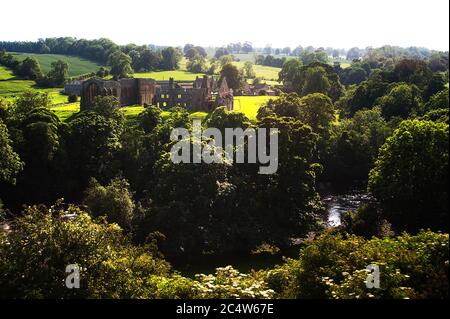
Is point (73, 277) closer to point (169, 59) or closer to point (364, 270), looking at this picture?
point (364, 270)

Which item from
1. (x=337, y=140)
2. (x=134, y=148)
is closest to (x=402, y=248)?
(x=134, y=148)

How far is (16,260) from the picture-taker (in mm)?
19406

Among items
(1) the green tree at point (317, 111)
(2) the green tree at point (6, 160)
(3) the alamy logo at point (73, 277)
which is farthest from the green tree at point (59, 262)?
(1) the green tree at point (317, 111)

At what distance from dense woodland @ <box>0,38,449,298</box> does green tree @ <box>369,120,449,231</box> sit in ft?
0.32

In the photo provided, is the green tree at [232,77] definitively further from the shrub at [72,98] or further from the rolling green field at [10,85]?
the rolling green field at [10,85]

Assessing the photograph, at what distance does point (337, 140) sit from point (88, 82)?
42.6 metres

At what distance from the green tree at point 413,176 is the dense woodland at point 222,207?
99 mm

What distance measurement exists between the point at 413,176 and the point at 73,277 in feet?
71.6

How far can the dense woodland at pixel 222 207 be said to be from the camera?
18969 millimetres

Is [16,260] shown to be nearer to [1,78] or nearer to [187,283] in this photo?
[187,283]

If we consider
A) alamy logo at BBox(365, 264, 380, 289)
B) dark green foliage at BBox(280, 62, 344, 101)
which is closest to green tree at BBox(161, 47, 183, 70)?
dark green foliage at BBox(280, 62, 344, 101)

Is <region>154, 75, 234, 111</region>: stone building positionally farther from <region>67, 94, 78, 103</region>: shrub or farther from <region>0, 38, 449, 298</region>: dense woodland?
<region>0, 38, 449, 298</region>: dense woodland

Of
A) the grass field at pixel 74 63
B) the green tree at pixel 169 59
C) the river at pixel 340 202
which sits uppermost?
the green tree at pixel 169 59
